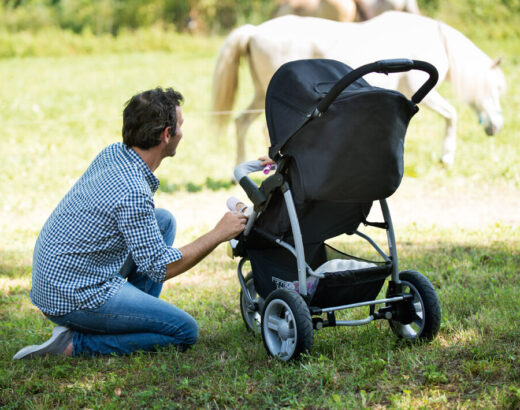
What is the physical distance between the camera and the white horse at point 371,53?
7.41 m

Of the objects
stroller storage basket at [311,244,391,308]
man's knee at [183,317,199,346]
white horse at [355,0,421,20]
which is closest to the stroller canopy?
stroller storage basket at [311,244,391,308]

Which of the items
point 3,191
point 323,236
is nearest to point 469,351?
point 323,236

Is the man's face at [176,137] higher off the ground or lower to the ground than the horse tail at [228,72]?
higher

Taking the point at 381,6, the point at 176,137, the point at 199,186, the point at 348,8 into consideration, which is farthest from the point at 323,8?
the point at 176,137

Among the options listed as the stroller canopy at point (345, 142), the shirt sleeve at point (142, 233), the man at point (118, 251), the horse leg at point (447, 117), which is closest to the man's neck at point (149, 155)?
A: the man at point (118, 251)

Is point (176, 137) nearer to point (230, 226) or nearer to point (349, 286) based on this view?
point (230, 226)

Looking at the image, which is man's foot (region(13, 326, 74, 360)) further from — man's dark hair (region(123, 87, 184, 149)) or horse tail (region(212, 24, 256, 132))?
horse tail (region(212, 24, 256, 132))

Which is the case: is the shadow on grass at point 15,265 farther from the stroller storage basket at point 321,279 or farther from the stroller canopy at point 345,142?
the stroller canopy at point 345,142

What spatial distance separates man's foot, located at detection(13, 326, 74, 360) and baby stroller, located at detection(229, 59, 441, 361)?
3.02 ft

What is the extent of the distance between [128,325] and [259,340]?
26.2 inches

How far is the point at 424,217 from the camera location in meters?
6.19

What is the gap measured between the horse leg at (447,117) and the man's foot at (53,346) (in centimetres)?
535

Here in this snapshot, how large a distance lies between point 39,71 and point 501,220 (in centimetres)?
1414

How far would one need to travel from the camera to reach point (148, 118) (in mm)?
3146
